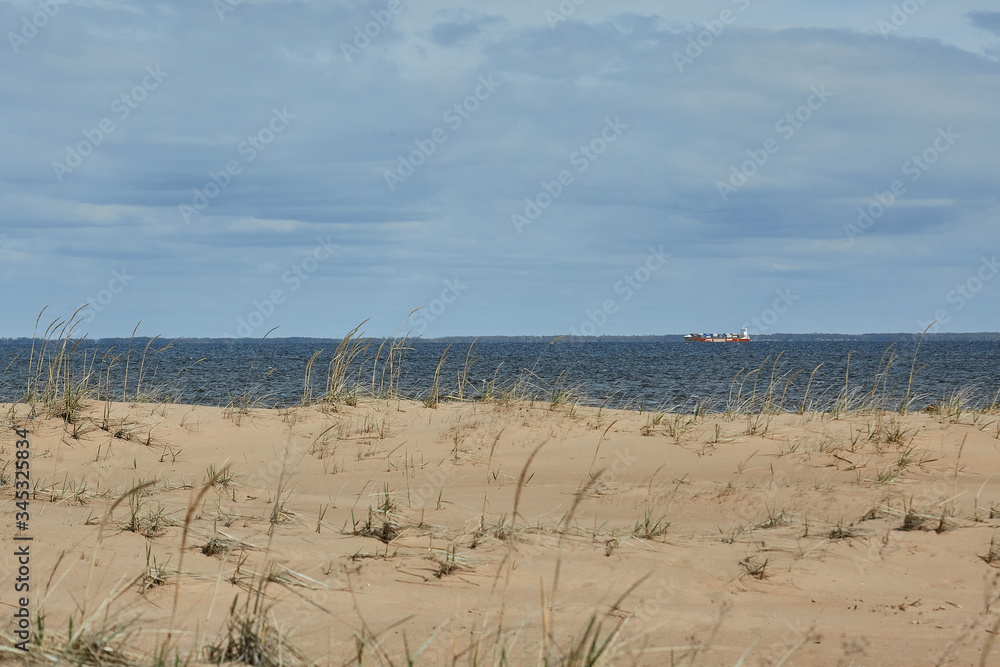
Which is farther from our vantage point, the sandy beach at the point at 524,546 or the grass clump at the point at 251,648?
the sandy beach at the point at 524,546

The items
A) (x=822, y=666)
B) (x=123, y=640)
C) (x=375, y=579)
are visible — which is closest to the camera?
(x=123, y=640)

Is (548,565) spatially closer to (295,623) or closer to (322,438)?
(295,623)

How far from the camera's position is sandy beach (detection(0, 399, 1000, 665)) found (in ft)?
11.2

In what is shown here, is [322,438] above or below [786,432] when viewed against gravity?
below

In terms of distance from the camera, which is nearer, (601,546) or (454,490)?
(601,546)

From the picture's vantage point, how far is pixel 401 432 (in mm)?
9922

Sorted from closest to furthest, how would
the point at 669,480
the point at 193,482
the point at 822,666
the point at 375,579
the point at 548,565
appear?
the point at 822,666 → the point at 375,579 → the point at 548,565 → the point at 193,482 → the point at 669,480

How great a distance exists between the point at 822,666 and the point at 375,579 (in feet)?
7.96

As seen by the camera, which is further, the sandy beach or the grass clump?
the sandy beach

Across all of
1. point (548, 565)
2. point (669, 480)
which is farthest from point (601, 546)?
point (669, 480)

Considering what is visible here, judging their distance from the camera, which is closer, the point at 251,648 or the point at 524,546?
the point at 251,648

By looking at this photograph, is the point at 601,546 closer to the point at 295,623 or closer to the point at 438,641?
the point at 438,641

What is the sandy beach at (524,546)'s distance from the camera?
11.2ft

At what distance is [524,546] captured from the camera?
5.11 meters
